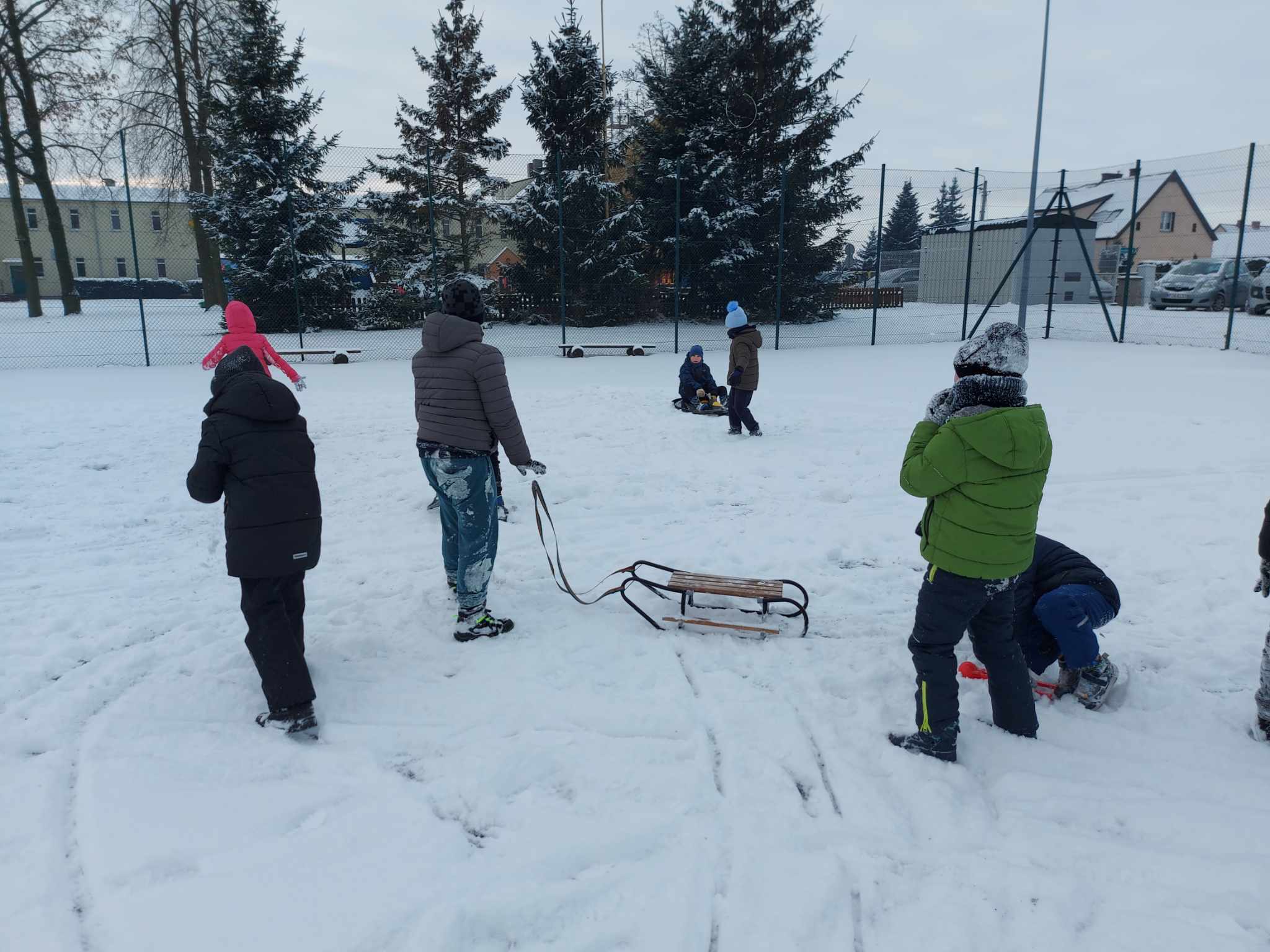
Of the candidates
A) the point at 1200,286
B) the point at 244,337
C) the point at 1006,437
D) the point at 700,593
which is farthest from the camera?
the point at 1200,286

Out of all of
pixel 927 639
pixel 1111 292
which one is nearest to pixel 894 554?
pixel 927 639

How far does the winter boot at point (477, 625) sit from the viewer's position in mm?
4176

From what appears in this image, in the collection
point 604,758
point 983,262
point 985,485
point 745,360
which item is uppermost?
point 983,262

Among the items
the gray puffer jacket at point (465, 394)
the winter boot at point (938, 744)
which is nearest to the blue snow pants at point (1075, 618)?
the winter boot at point (938, 744)

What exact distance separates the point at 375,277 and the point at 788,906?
19.9m

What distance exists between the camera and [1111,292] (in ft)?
106

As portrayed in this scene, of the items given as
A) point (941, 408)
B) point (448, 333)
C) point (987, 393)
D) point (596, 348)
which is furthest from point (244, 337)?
point (596, 348)

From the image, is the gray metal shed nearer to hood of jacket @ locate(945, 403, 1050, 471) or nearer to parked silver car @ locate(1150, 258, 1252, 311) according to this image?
parked silver car @ locate(1150, 258, 1252, 311)

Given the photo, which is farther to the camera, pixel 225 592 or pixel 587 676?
pixel 225 592

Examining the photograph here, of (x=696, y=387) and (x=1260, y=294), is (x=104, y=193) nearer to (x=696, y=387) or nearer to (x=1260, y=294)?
(x=696, y=387)

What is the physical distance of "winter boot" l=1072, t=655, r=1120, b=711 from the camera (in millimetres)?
3469

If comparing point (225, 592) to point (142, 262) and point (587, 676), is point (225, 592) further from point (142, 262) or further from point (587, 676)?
point (142, 262)

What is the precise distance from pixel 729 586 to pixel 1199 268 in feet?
91.3

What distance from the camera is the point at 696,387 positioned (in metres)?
10.0
